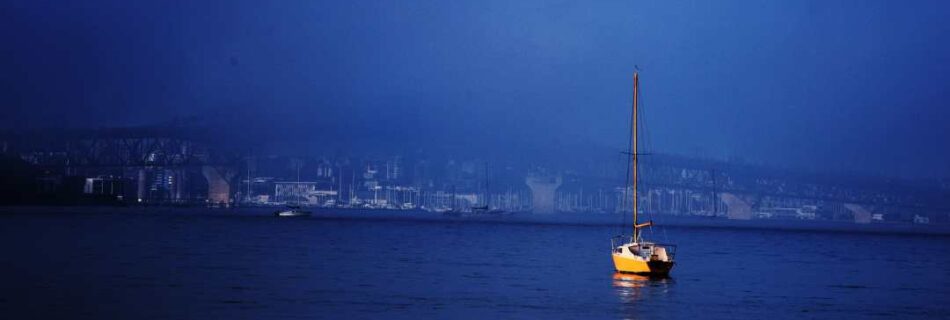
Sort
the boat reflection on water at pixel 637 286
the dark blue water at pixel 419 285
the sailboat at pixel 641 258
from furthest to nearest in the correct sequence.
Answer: the sailboat at pixel 641 258
the boat reflection on water at pixel 637 286
the dark blue water at pixel 419 285

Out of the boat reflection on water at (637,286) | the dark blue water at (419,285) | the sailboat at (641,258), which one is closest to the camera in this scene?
the dark blue water at (419,285)

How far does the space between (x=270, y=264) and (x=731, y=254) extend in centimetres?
4008

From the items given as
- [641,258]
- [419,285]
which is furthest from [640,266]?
[419,285]

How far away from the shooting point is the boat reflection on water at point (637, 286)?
4078 centimetres

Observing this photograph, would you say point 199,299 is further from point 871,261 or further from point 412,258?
point 871,261

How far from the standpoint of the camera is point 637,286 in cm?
4500

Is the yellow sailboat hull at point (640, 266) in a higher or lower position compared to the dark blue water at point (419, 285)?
higher

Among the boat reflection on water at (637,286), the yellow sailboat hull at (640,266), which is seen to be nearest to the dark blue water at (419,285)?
the boat reflection on water at (637,286)

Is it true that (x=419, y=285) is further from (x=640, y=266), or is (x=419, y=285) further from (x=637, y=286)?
(x=640, y=266)

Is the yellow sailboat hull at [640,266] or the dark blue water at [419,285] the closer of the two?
the dark blue water at [419,285]

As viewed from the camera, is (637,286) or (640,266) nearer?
(637,286)

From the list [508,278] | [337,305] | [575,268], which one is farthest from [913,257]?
[337,305]

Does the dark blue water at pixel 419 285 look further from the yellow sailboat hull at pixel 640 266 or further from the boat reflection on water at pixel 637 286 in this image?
the yellow sailboat hull at pixel 640 266

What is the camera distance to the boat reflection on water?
4078 cm
